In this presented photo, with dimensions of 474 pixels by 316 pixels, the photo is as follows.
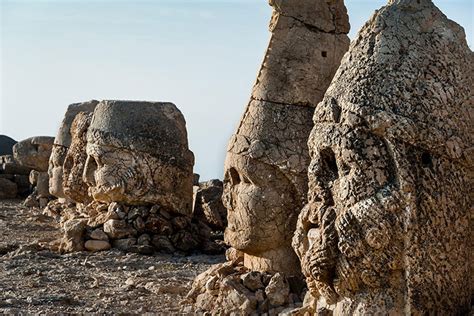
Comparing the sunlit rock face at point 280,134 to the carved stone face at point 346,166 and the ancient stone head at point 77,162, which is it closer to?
the carved stone face at point 346,166

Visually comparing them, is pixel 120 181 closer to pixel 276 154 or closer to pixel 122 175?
pixel 122 175

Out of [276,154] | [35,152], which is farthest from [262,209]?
[35,152]

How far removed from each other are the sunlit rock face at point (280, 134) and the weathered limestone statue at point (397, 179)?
1984mm

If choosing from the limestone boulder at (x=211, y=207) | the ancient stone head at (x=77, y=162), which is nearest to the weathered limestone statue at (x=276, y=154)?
the limestone boulder at (x=211, y=207)

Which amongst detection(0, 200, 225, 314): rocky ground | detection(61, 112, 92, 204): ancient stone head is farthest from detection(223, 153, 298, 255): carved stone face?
detection(61, 112, 92, 204): ancient stone head

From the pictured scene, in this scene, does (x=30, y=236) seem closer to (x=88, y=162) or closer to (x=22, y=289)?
(x=88, y=162)

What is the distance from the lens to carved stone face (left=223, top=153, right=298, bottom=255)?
7168 mm

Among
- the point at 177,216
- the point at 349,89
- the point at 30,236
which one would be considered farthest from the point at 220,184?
the point at 349,89

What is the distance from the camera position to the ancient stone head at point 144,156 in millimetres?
11039

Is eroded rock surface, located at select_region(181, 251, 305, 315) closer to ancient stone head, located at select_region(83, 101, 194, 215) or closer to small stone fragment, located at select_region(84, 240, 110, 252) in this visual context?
small stone fragment, located at select_region(84, 240, 110, 252)

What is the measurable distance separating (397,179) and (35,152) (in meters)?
14.5

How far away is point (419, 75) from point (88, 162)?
24.9 ft

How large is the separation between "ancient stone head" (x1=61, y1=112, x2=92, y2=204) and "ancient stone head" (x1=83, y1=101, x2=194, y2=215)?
1.93m

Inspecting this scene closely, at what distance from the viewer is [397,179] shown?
4723 millimetres
